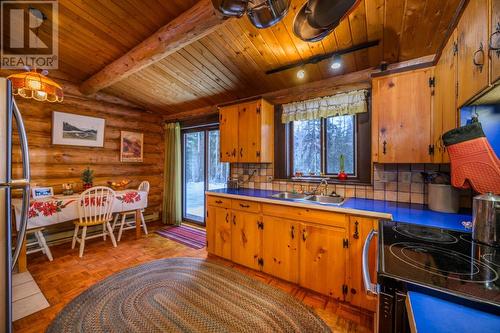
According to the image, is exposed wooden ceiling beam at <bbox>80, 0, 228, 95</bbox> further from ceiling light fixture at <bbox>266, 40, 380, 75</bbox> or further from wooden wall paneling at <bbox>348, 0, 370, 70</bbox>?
wooden wall paneling at <bbox>348, 0, 370, 70</bbox>

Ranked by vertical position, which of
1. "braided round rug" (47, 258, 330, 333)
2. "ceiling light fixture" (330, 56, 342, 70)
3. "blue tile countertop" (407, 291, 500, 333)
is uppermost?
"ceiling light fixture" (330, 56, 342, 70)

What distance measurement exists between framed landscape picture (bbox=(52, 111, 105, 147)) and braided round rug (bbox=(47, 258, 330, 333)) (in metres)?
2.38

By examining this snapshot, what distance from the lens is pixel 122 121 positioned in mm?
3963

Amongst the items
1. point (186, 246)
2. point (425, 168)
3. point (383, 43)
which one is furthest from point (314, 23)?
point (186, 246)

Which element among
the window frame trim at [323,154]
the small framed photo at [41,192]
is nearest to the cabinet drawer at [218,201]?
the window frame trim at [323,154]

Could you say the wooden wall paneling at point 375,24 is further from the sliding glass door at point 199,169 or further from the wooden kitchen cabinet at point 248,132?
the sliding glass door at point 199,169

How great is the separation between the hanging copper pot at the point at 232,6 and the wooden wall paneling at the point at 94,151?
3.46m

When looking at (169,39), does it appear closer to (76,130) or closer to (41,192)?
(76,130)

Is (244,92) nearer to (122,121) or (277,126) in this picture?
(277,126)

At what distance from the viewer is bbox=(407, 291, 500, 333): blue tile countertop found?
52 centimetres

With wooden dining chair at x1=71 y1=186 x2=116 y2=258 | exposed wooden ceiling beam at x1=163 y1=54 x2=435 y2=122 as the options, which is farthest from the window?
wooden dining chair at x1=71 y1=186 x2=116 y2=258

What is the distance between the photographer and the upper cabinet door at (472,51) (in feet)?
3.22

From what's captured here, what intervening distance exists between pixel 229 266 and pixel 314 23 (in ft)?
8.41

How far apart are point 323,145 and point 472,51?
5.37 ft
